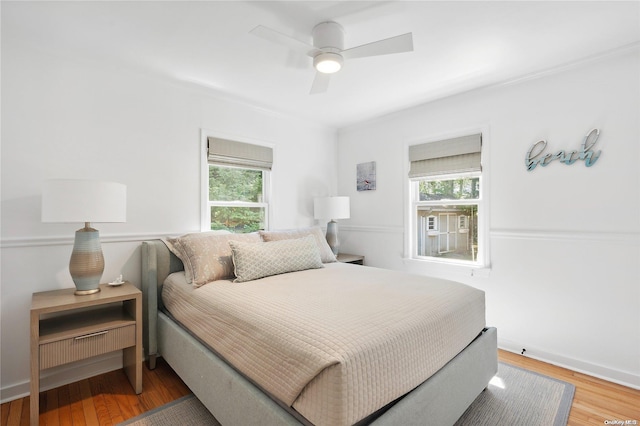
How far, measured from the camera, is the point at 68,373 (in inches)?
88.4

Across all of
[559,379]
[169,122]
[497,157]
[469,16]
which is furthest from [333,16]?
[559,379]

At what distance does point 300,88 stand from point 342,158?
4.94ft

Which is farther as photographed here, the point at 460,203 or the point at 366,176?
the point at 366,176

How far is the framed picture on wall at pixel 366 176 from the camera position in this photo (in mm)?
3877

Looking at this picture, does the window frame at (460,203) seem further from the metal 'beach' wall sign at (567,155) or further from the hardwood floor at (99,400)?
the hardwood floor at (99,400)

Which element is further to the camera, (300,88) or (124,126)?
(300,88)

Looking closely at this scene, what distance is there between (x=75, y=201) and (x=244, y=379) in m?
1.51

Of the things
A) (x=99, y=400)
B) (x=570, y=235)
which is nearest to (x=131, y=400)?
(x=99, y=400)

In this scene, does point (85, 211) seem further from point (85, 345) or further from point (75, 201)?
point (85, 345)

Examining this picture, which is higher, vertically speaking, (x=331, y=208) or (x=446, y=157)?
(x=446, y=157)

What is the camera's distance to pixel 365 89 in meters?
2.95

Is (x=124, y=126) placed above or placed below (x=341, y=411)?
above

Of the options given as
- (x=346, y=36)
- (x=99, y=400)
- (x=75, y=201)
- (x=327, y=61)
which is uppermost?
→ (x=346, y=36)

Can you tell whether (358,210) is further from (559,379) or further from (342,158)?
(559,379)
